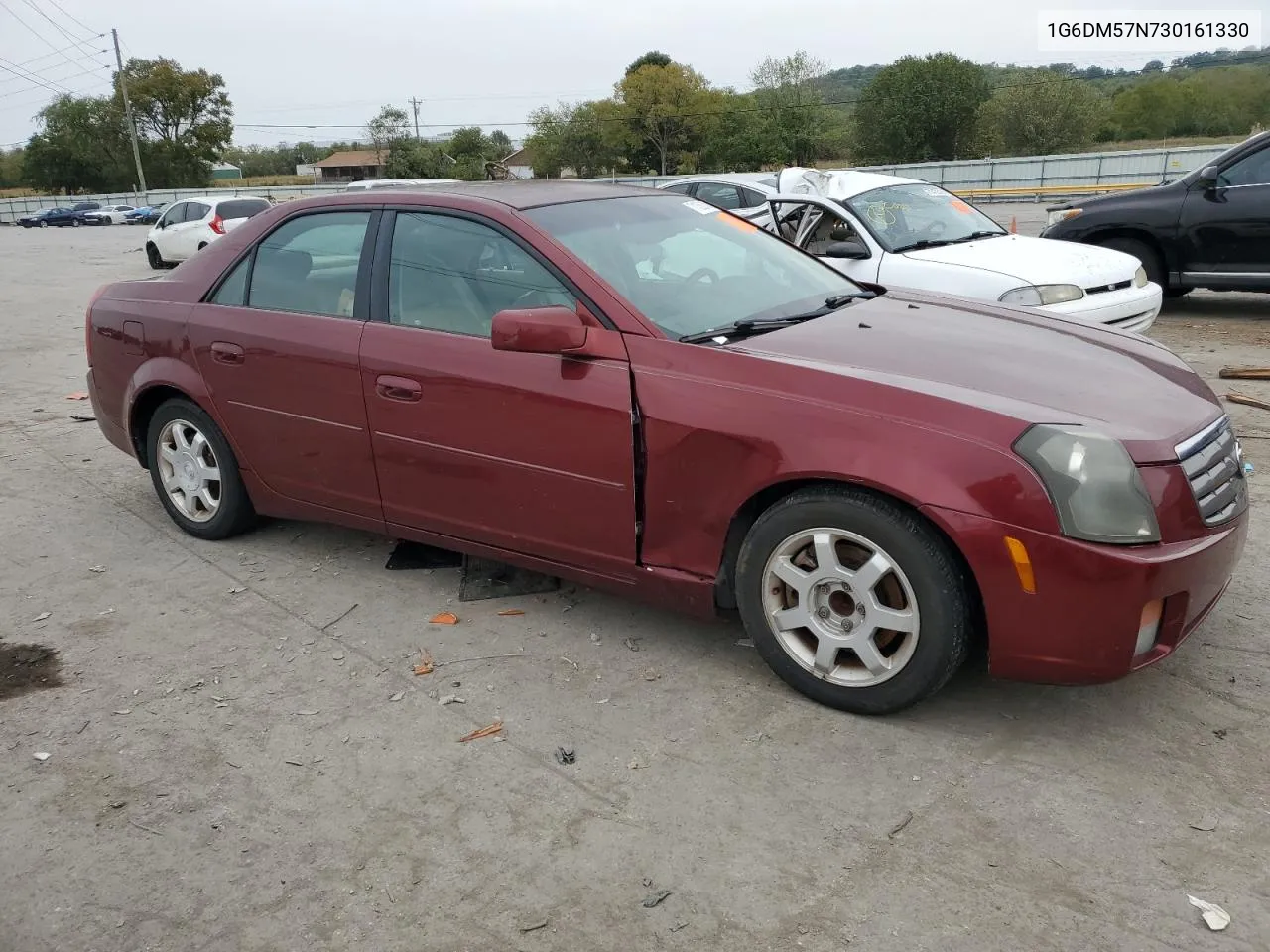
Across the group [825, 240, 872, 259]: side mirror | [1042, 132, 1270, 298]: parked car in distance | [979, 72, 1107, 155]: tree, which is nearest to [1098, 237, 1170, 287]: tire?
[1042, 132, 1270, 298]: parked car in distance

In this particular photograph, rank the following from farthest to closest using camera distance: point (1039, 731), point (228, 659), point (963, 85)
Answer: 1. point (963, 85)
2. point (228, 659)
3. point (1039, 731)

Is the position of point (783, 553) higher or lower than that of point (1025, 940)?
higher

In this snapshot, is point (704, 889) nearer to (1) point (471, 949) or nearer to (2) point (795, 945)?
(2) point (795, 945)

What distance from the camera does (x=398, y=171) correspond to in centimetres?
8506

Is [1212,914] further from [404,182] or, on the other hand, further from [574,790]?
[404,182]

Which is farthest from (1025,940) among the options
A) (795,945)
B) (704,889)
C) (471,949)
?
(471,949)

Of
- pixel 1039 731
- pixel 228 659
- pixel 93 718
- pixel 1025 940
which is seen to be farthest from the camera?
pixel 228 659

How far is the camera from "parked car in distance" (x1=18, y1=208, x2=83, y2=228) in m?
49.6

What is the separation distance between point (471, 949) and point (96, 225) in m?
54.2

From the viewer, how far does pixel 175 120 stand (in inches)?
3204

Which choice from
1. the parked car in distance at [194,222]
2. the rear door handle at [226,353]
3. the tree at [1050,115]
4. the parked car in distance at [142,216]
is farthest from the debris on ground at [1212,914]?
the tree at [1050,115]

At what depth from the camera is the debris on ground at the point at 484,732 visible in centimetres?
320

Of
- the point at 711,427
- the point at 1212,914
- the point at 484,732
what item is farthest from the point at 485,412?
the point at 1212,914

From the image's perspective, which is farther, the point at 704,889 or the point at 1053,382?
the point at 1053,382
